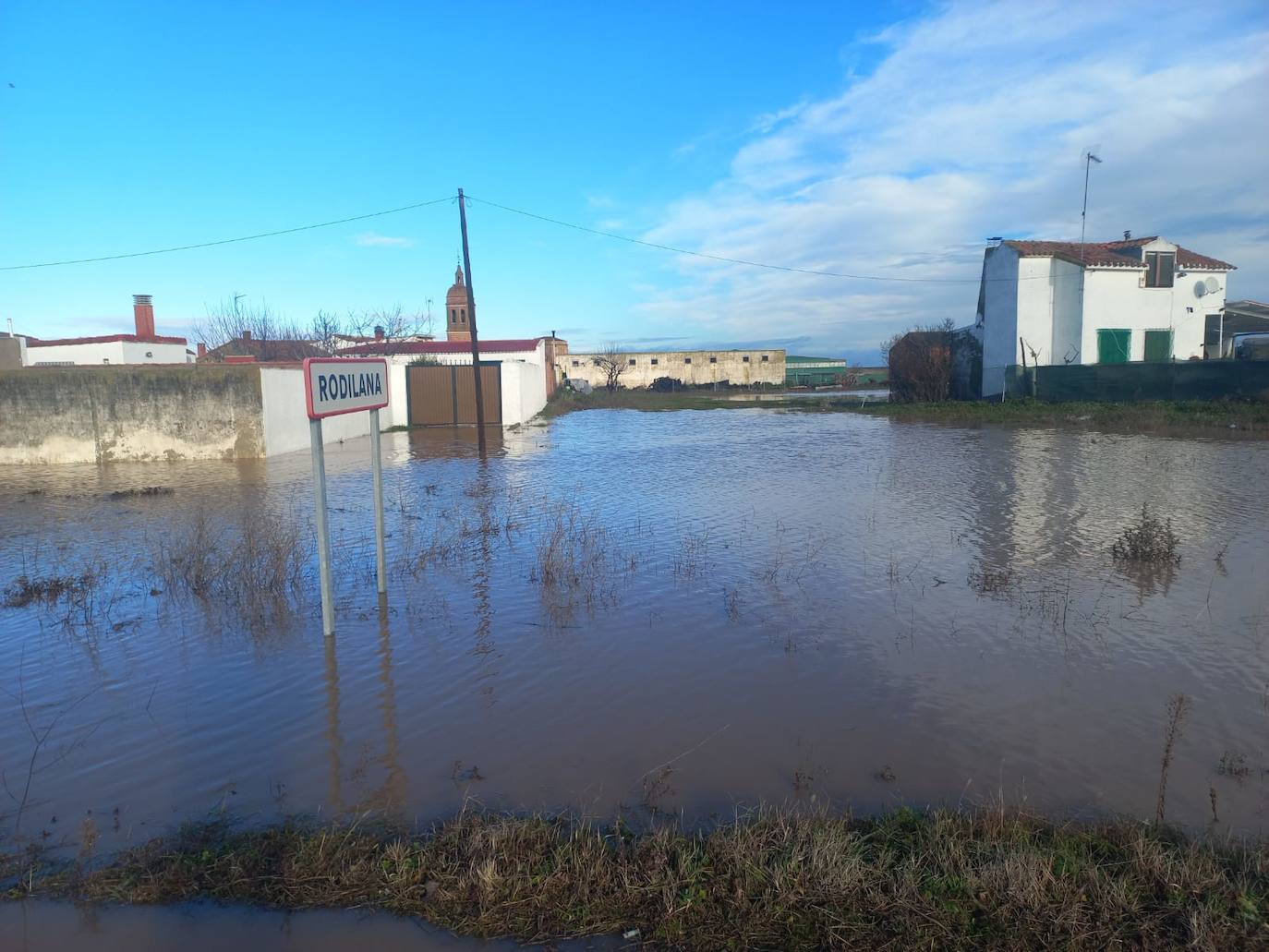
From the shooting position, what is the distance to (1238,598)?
7391mm

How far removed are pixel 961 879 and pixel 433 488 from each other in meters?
12.9

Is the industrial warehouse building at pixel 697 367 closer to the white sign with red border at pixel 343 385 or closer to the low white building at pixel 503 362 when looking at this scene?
the low white building at pixel 503 362

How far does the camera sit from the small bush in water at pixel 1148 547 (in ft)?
28.1

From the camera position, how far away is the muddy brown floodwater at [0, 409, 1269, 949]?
4406 mm

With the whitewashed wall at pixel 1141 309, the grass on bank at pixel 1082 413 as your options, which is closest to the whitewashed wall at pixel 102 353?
the grass on bank at pixel 1082 413

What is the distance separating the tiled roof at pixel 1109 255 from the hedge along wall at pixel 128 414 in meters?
29.2

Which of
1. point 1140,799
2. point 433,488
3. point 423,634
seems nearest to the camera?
point 1140,799

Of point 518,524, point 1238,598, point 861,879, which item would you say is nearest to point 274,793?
point 861,879

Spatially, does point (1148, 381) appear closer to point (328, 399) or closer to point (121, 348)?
point (328, 399)

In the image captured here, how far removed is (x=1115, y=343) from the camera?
3278 cm

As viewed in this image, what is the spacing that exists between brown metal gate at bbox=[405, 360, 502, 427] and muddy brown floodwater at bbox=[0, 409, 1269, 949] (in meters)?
18.0

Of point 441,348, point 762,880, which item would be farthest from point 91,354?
point 762,880

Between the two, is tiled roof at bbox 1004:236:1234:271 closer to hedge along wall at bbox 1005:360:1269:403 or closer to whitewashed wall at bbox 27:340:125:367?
hedge along wall at bbox 1005:360:1269:403

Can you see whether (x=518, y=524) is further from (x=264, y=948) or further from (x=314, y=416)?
(x=264, y=948)
